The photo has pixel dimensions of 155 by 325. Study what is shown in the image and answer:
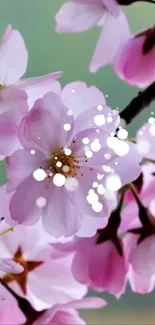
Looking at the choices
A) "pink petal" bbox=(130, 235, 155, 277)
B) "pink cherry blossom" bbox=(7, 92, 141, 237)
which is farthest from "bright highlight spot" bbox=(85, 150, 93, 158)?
"pink petal" bbox=(130, 235, 155, 277)

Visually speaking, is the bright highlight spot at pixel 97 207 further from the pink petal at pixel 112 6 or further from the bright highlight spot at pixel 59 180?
the pink petal at pixel 112 6

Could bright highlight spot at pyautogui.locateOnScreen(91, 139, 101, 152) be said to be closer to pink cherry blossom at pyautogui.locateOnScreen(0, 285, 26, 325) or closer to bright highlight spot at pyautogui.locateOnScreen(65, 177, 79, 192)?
bright highlight spot at pyautogui.locateOnScreen(65, 177, 79, 192)

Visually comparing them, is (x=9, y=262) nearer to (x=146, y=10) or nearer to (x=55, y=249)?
(x=55, y=249)

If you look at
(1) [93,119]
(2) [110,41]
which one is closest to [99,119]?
(1) [93,119]

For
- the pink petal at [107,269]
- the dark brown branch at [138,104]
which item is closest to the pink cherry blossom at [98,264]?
the pink petal at [107,269]

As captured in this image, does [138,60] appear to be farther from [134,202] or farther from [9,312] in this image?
[9,312]

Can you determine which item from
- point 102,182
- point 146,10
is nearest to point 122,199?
point 102,182
